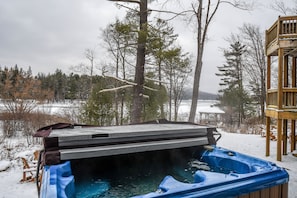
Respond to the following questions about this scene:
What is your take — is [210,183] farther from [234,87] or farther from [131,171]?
[234,87]

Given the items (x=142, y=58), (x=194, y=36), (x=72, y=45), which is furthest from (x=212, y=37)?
(x=72, y=45)

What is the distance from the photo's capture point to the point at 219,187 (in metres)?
1.93

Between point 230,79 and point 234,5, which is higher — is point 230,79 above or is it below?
below

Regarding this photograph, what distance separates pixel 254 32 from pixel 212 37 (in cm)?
1030

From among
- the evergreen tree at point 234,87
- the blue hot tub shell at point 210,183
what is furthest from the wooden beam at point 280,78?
the evergreen tree at point 234,87

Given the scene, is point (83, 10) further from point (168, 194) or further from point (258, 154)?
point (168, 194)

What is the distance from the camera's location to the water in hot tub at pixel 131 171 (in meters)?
3.28

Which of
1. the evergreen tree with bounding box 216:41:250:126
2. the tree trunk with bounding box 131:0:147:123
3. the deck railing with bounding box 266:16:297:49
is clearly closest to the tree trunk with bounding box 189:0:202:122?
the tree trunk with bounding box 131:0:147:123

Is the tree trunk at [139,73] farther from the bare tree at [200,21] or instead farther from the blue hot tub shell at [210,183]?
the blue hot tub shell at [210,183]

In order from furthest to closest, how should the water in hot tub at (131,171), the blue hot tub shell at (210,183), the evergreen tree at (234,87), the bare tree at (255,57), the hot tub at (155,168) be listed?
the evergreen tree at (234,87)
the bare tree at (255,57)
the water in hot tub at (131,171)
the hot tub at (155,168)
the blue hot tub shell at (210,183)

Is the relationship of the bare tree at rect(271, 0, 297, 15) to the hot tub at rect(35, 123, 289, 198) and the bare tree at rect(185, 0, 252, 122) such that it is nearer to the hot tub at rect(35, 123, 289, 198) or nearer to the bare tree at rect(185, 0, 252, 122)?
the bare tree at rect(185, 0, 252, 122)

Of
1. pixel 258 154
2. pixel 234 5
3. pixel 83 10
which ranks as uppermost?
pixel 234 5

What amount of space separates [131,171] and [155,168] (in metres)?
0.46

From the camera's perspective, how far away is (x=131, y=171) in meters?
3.90
